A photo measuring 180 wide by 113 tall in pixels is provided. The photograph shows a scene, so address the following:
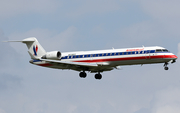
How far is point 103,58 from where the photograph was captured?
45281 millimetres

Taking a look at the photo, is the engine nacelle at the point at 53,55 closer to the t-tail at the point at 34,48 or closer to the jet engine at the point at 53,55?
the jet engine at the point at 53,55

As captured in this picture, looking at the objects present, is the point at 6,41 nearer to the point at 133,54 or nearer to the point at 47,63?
the point at 47,63

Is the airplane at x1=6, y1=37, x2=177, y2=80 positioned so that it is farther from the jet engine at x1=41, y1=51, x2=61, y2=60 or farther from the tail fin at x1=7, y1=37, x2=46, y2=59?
the tail fin at x1=7, y1=37, x2=46, y2=59

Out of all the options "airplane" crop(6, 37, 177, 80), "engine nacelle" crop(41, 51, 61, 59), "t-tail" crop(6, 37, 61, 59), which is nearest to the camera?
"airplane" crop(6, 37, 177, 80)

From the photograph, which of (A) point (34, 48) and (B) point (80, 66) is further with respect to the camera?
(A) point (34, 48)

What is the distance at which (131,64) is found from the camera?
44688mm

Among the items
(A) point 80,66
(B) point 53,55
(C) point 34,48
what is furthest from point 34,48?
(A) point 80,66

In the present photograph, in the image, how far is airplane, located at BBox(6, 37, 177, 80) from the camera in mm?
43531

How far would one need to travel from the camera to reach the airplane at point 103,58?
43.5 metres

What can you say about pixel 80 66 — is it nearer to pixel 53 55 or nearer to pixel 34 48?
pixel 53 55

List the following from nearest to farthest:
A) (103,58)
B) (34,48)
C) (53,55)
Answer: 1. (103,58)
2. (53,55)
3. (34,48)

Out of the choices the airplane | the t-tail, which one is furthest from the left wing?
the t-tail

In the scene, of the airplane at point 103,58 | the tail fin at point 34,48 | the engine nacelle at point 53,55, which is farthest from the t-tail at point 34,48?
the engine nacelle at point 53,55

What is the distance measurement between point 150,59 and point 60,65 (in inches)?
458
